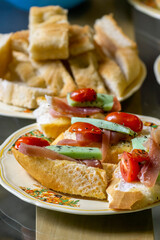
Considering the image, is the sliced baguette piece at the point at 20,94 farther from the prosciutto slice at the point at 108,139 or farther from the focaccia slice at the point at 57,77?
the prosciutto slice at the point at 108,139

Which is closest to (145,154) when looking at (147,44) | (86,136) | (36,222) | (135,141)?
(135,141)

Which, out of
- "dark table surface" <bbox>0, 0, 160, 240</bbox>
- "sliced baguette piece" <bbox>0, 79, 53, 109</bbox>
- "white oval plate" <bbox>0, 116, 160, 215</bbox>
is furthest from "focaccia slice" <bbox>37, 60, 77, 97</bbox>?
"white oval plate" <bbox>0, 116, 160, 215</bbox>

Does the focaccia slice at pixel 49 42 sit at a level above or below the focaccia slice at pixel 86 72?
above

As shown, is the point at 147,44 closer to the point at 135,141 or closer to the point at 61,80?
the point at 61,80

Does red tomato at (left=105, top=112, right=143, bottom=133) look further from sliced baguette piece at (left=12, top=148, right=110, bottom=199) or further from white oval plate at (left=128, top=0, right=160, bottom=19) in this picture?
white oval plate at (left=128, top=0, right=160, bottom=19)

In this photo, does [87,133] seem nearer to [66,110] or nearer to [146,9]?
[66,110]

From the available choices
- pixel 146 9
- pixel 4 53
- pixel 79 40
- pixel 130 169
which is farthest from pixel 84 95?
pixel 146 9

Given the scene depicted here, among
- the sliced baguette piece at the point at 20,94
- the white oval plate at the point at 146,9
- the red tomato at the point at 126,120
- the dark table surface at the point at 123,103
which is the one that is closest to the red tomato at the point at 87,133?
Result: the red tomato at the point at 126,120
